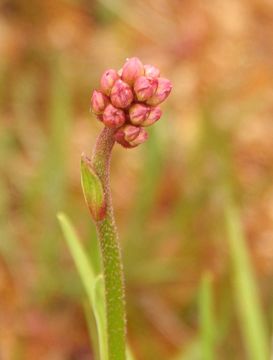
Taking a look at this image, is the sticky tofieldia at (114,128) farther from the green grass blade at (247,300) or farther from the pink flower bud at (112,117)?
the green grass blade at (247,300)

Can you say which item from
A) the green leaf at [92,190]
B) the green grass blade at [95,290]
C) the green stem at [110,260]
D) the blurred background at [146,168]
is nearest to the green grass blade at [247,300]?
the blurred background at [146,168]

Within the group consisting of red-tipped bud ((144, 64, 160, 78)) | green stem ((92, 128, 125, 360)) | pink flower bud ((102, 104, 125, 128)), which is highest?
red-tipped bud ((144, 64, 160, 78))

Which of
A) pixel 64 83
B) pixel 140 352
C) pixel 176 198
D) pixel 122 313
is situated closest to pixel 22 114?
pixel 64 83

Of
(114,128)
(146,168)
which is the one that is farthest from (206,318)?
(146,168)

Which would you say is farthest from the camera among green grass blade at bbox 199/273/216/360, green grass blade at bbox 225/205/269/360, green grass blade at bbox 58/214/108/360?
green grass blade at bbox 225/205/269/360

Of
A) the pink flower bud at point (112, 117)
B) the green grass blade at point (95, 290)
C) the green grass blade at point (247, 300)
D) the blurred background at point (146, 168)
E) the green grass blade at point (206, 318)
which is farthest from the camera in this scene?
the blurred background at point (146, 168)

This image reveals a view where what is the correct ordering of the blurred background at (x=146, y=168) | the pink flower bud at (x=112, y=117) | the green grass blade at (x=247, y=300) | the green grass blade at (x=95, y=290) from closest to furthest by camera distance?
the pink flower bud at (x=112, y=117), the green grass blade at (x=95, y=290), the green grass blade at (x=247, y=300), the blurred background at (x=146, y=168)

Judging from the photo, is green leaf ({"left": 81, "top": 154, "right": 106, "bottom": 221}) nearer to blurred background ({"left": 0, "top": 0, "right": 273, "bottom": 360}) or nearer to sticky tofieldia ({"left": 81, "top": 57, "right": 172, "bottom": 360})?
sticky tofieldia ({"left": 81, "top": 57, "right": 172, "bottom": 360})

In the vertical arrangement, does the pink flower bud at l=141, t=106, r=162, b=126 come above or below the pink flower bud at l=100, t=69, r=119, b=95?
below

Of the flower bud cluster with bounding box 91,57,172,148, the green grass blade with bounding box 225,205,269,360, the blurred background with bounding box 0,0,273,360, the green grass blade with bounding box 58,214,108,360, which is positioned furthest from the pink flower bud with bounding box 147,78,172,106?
the blurred background with bounding box 0,0,273,360
